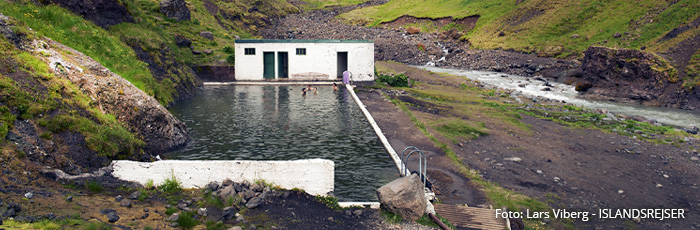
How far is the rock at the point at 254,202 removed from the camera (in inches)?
441

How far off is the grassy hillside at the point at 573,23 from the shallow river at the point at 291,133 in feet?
120

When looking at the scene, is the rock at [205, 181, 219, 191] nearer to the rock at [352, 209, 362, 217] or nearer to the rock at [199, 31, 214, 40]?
the rock at [352, 209, 362, 217]

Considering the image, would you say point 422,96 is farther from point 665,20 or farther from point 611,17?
point 611,17

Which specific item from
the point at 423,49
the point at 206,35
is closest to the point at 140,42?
the point at 206,35

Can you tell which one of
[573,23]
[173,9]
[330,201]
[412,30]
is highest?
[173,9]

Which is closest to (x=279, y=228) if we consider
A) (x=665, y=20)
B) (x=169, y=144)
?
(x=169, y=144)

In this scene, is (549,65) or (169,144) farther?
(549,65)

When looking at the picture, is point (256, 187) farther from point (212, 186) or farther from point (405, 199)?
point (405, 199)

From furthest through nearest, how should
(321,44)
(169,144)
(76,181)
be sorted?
(321,44) → (169,144) → (76,181)

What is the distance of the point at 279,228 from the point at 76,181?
16.9ft

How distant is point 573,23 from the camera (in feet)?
206

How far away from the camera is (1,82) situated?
12.4 metres

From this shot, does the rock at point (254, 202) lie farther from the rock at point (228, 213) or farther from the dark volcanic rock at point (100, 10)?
the dark volcanic rock at point (100, 10)

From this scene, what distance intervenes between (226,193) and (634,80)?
3918 centimetres
